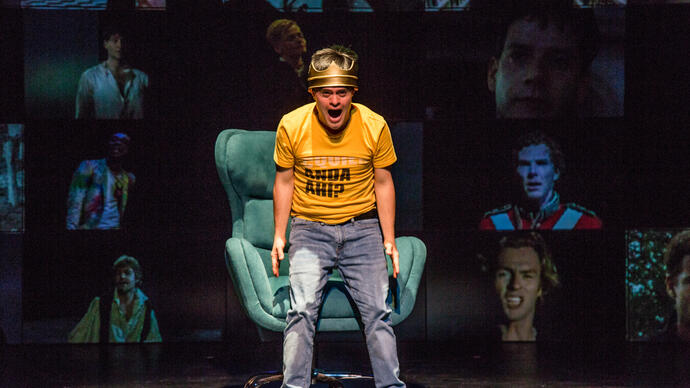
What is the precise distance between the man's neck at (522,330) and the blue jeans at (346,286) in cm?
153

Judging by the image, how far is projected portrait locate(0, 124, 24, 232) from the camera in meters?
3.68

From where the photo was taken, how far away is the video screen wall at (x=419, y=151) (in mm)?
3699

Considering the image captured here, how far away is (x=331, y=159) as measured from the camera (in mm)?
2461

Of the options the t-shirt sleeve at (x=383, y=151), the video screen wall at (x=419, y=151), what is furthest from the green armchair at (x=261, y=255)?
the video screen wall at (x=419, y=151)

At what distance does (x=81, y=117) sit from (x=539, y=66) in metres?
2.36

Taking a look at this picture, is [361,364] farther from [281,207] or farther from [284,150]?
[284,150]

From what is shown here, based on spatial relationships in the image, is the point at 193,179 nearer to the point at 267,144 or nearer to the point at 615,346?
the point at 267,144

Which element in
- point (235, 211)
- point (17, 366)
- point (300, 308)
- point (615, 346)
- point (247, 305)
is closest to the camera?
point (300, 308)

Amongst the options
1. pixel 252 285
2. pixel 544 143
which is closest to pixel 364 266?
pixel 252 285

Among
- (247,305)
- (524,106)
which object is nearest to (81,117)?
(247,305)

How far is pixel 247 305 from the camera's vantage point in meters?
2.64

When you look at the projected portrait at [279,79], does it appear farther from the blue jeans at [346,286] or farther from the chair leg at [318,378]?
the chair leg at [318,378]

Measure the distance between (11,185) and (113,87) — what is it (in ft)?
2.34

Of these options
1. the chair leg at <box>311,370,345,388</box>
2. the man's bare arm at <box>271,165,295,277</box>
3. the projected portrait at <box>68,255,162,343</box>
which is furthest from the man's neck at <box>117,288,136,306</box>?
the man's bare arm at <box>271,165,295,277</box>
